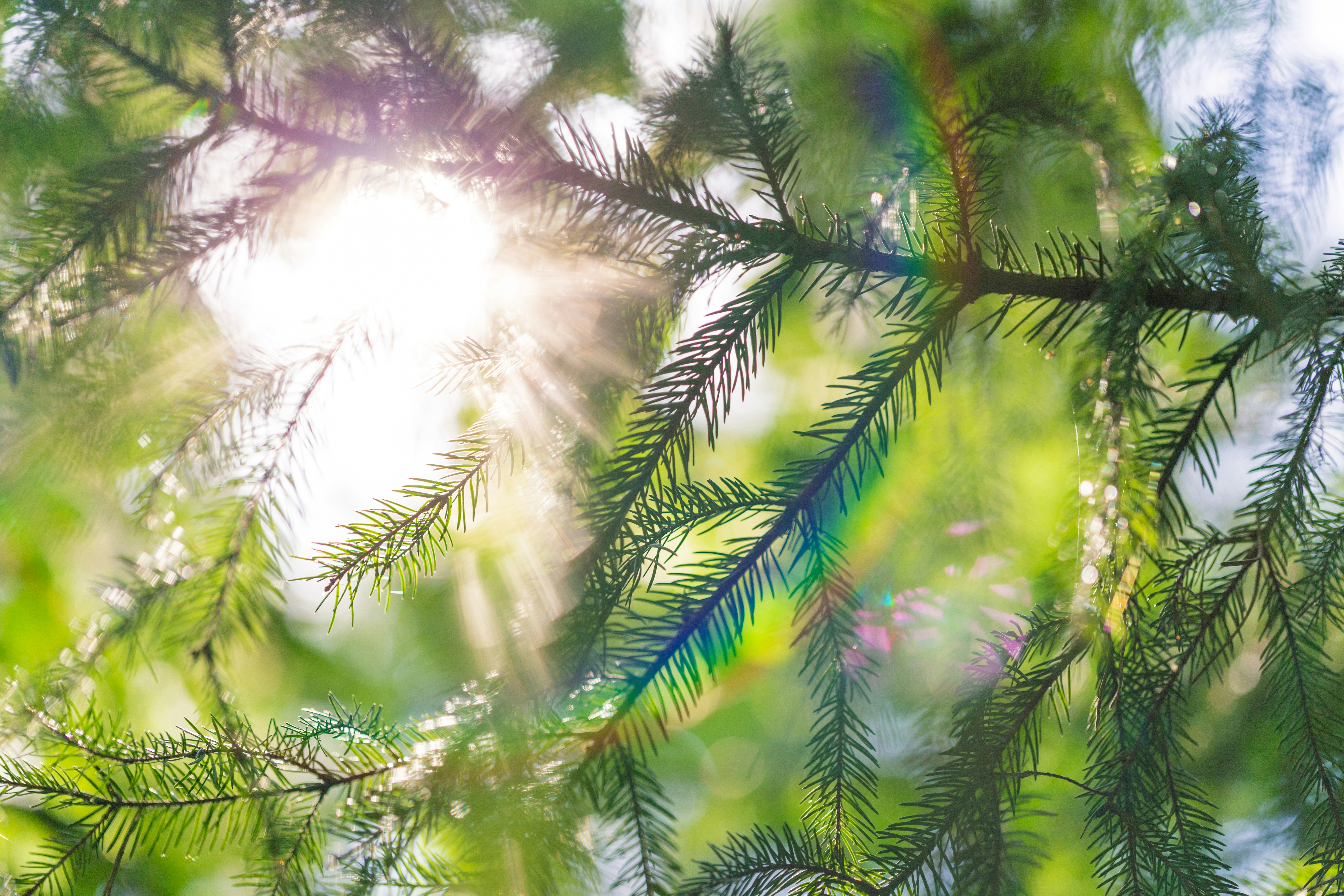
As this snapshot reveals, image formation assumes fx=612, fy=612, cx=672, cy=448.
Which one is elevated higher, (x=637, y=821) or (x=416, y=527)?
(x=416, y=527)

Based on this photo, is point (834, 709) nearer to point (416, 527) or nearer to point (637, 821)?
point (637, 821)

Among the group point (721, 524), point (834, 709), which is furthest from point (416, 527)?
point (834, 709)

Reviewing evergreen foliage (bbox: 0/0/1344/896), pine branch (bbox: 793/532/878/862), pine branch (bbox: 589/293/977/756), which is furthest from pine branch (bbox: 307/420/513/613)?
pine branch (bbox: 793/532/878/862)

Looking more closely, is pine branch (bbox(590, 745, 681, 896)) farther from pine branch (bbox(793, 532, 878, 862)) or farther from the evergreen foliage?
pine branch (bbox(793, 532, 878, 862))

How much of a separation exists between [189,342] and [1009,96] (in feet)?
4.15

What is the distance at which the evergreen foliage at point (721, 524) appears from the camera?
45 centimetres

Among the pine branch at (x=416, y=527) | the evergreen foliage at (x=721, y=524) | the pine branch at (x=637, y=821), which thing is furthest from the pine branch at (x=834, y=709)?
the pine branch at (x=416, y=527)

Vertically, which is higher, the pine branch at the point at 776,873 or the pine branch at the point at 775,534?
the pine branch at the point at 775,534

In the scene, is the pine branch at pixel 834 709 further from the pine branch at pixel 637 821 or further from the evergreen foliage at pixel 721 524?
the pine branch at pixel 637 821

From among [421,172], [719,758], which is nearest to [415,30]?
[421,172]

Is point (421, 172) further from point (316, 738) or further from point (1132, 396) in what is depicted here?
point (1132, 396)

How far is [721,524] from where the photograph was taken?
Answer: 49 cm

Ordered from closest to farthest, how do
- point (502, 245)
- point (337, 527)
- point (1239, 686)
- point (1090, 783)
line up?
point (337, 527)
point (1090, 783)
point (502, 245)
point (1239, 686)

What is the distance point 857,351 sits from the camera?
1413mm
